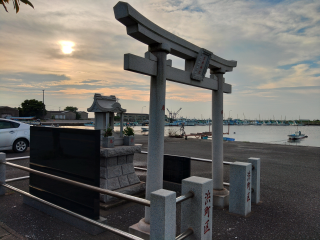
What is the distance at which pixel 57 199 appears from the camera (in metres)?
4.12

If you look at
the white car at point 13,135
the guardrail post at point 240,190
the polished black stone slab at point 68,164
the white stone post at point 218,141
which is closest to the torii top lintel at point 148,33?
the white stone post at point 218,141

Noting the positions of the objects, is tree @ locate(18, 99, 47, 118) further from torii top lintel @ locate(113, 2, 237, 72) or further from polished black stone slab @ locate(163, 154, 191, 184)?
torii top lintel @ locate(113, 2, 237, 72)

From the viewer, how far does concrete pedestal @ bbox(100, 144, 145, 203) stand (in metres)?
4.97

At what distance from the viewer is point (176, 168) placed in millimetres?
5730

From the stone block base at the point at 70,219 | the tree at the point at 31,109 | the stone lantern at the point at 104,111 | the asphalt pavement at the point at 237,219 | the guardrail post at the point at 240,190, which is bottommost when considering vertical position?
the asphalt pavement at the point at 237,219

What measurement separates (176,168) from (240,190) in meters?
1.73

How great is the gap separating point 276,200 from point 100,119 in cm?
454

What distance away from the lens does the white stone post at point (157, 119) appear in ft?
11.4

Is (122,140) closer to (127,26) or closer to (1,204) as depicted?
(1,204)

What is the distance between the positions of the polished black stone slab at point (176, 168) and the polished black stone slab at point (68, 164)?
2540mm

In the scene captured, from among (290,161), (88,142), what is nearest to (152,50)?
(88,142)

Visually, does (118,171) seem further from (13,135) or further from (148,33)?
(13,135)

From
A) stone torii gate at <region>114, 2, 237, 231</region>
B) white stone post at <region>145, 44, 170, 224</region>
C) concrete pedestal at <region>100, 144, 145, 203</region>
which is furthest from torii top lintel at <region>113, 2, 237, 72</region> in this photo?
concrete pedestal at <region>100, 144, 145, 203</region>

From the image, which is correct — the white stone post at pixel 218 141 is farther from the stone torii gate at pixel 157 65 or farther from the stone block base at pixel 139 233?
the stone block base at pixel 139 233
